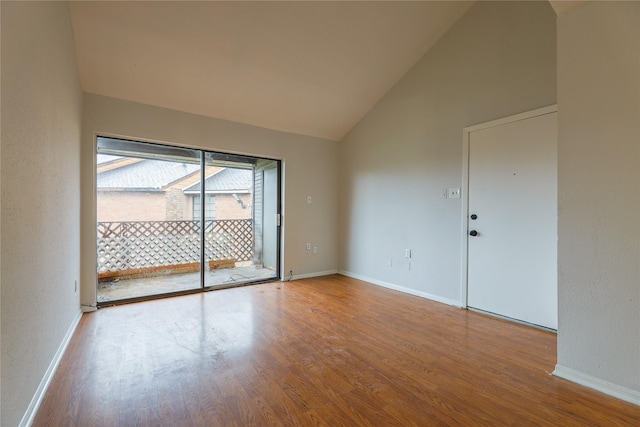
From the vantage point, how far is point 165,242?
3.93 meters

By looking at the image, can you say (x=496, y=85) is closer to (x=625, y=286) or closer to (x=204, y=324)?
(x=625, y=286)

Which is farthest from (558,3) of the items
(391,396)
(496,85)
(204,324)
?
(204,324)

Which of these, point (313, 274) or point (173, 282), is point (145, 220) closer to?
point (173, 282)

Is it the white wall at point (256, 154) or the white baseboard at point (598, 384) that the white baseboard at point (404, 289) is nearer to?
the white wall at point (256, 154)

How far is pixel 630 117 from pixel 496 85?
1584 millimetres

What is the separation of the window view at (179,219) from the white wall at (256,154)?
7.2 inches

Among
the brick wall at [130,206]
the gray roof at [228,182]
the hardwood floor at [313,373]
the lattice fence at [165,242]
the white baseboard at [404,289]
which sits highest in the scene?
the gray roof at [228,182]

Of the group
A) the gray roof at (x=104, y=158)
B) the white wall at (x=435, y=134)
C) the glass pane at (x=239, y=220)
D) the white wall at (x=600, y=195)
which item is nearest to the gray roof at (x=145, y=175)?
the gray roof at (x=104, y=158)

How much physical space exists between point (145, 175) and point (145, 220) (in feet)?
1.90

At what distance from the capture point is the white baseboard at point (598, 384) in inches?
65.2

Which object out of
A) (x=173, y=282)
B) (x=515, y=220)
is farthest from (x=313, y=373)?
(x=173, y=282)

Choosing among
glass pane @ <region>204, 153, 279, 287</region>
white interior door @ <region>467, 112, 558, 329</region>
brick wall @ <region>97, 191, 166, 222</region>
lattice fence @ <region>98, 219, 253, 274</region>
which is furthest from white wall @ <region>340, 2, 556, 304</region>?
brick wall @ <region>97, 191, 166, 222</region>

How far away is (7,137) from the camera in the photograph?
1.29m

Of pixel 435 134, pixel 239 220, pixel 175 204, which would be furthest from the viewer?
pixel 239 220
